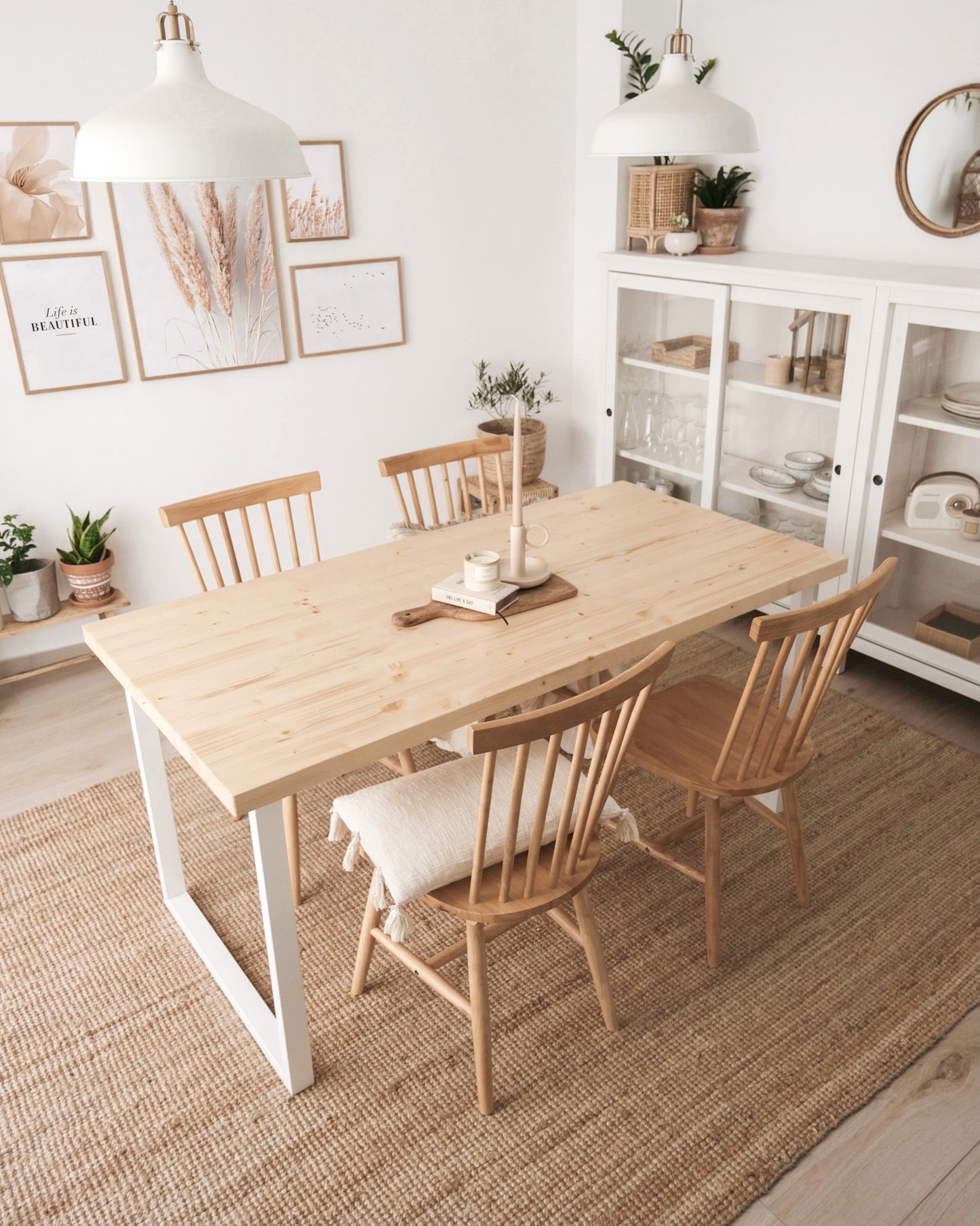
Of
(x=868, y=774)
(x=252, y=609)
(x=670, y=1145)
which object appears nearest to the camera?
(x=670, y=1145)

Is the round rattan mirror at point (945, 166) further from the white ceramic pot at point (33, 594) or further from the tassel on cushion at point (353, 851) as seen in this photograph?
the white ceramic pot at point (33, 594)

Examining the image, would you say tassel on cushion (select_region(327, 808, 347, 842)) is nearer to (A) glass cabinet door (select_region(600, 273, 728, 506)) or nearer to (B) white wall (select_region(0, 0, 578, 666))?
(B) white wall (select_region(0, 0, 578, 666))

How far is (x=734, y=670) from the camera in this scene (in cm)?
345

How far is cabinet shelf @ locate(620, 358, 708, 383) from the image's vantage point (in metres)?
3.61

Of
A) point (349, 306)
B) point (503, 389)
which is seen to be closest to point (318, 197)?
point (349, 306)

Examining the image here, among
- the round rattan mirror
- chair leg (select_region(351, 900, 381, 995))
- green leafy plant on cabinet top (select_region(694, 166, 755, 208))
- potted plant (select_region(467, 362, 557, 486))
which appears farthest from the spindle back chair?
the round rattan mirror

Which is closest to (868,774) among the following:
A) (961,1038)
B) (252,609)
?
(961,1038)

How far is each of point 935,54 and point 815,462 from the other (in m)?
1.25

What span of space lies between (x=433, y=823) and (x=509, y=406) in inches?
101

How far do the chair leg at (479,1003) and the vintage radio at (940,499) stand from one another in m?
2.05

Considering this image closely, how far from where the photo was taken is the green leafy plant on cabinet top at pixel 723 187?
3.63 m

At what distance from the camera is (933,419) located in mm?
2941

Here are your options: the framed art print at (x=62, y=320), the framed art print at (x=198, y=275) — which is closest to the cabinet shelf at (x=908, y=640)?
the framed art print at (x=198, y=275)

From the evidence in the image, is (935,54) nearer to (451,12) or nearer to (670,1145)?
(451,12)
